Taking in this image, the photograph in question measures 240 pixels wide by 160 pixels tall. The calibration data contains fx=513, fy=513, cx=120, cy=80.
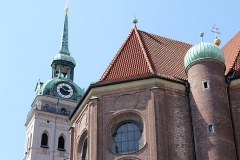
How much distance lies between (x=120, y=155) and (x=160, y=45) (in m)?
8.67

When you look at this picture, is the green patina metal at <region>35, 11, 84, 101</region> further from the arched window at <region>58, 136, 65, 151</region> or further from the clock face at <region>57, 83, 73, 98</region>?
the arched window at <region>58, 136, 65, 151</region>

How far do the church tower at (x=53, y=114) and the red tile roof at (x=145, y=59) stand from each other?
114 feet

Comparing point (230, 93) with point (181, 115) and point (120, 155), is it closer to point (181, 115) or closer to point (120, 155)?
point (181, 115)

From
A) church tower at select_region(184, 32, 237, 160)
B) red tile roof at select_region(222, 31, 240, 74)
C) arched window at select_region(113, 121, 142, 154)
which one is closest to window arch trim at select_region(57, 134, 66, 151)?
red tile roof at select_region(222, 31, 240, 74)

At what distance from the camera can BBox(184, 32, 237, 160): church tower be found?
2459 cm

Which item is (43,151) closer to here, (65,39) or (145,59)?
(65,39)

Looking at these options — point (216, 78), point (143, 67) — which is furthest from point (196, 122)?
point (143, 67)

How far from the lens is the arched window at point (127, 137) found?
1008 inches

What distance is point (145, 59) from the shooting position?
28.5m

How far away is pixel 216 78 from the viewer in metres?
26.2

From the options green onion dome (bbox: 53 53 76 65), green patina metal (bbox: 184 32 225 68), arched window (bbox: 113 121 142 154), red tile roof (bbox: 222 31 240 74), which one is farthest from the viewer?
green onion dome (bbox: 53 53 76 65)

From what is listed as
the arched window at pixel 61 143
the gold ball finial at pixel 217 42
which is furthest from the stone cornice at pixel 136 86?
the arched window at pixel 61 143

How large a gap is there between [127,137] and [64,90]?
42.7 meters

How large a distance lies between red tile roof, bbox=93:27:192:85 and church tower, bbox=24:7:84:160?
3482 cm
